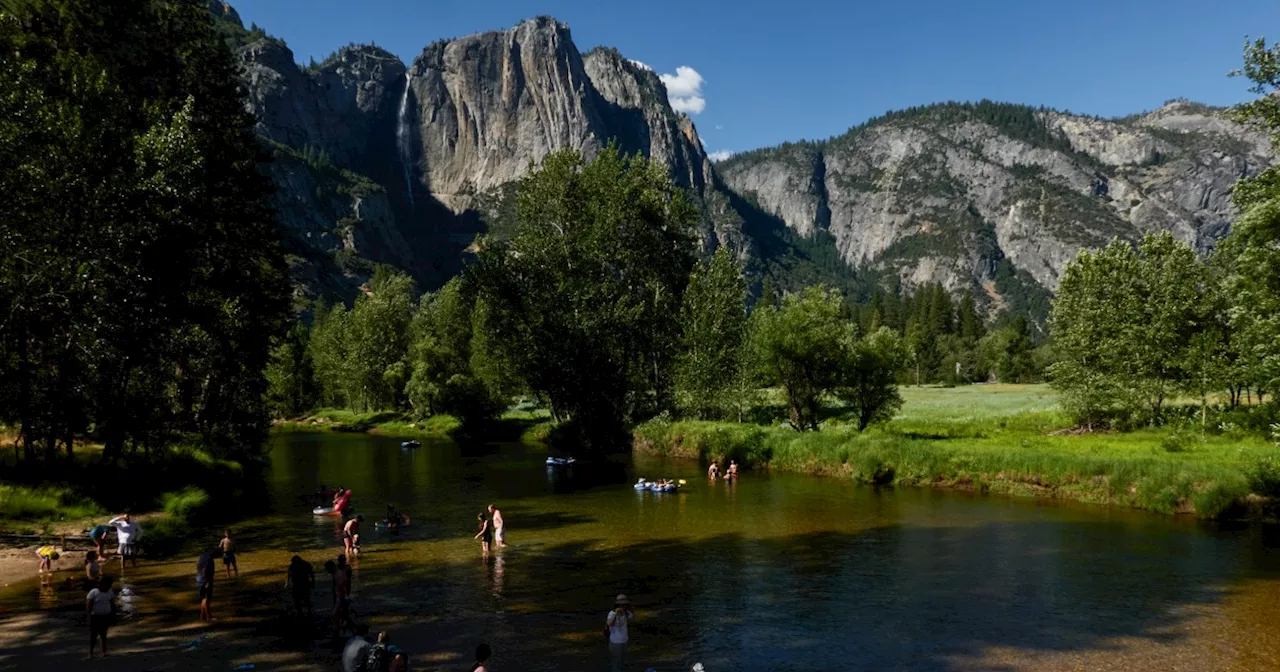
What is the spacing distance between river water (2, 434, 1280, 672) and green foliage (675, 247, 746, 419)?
23.4 metres

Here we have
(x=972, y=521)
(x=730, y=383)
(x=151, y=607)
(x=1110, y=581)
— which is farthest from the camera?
(x=730, y=383)

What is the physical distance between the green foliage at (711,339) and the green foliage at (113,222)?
127 feet

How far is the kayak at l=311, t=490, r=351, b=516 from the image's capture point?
3509cm

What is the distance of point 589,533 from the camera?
110 ft

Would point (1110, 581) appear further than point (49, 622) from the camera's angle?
Yes

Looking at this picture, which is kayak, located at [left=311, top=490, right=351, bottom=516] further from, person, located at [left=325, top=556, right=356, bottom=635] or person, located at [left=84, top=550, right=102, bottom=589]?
person, located at [left=325, top=556, right=356, bottom=635]

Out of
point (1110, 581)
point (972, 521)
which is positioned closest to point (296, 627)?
point (1110, 581)

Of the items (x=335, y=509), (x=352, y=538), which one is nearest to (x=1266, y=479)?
(x=352, y=538)

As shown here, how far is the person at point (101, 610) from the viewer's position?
661 inches

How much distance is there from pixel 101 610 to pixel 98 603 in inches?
7.9

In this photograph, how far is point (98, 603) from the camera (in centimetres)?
1680

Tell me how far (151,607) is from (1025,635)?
84.2 feet

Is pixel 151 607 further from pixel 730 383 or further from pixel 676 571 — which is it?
pixel 730 383

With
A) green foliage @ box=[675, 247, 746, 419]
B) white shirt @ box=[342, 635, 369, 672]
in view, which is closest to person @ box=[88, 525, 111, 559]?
white shirt @ box=[342, 635, 369, 672]
